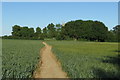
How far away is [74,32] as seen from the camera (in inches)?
5541

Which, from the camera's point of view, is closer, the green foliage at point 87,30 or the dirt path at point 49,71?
the dirt path at point 49,71

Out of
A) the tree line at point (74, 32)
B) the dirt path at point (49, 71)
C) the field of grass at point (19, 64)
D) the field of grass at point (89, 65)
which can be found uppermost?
the tree line at point (74, 32)

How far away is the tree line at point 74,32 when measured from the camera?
13375 centimetres

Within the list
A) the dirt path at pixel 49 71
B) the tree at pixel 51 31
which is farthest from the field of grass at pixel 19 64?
the tree at pixel 51 31

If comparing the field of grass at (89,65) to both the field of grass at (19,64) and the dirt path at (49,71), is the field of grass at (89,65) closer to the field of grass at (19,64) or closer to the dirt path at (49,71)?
the dirt path at (49,71)

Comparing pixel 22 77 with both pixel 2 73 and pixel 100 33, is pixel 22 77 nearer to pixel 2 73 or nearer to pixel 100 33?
pixel 2 73

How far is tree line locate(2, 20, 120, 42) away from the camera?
133750 mm

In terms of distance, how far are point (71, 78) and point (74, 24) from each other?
5411 inches

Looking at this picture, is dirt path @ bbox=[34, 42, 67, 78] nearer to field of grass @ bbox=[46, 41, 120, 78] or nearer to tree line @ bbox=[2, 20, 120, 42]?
field of grass @ bbox=[46, 41, 120, 78]

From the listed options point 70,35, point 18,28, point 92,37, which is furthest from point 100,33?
point 18,28

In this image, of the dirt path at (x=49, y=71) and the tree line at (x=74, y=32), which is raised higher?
the tree line at (x=74, y=32)

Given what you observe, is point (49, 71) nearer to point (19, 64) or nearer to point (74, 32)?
point (19, 64)

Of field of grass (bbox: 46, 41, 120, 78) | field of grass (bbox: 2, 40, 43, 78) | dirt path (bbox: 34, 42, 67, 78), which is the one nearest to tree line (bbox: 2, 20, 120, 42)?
field of grass (bbox: 46, 41, 120, 78)

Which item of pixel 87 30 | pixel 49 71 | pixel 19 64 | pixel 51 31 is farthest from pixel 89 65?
pixel 51 31
